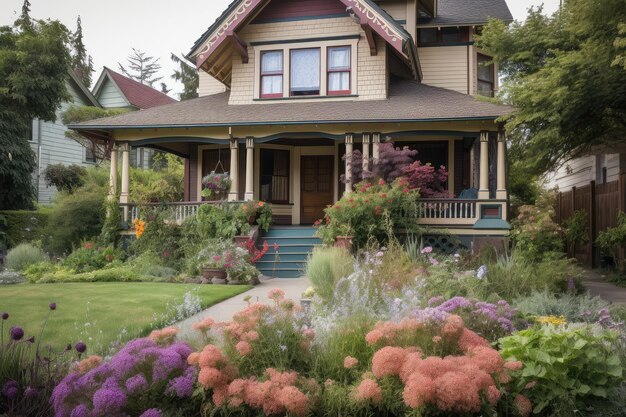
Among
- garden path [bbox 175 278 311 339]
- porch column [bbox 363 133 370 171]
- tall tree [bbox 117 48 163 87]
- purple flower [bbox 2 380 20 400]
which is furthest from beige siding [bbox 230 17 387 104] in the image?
tall tree [bbox 117 48 163 87]

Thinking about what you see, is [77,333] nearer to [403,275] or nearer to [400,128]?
[403,275]

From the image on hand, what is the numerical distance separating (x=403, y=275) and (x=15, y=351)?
527cm

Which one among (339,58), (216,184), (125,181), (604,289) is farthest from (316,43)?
(604,289)

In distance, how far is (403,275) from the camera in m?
8.33

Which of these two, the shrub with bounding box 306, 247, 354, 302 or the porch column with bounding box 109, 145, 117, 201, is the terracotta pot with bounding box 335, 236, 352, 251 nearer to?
the shrub with bounding box 306, 247, 354, 302

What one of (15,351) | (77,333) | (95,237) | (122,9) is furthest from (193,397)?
(122,9)

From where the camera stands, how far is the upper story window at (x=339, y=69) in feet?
56.6

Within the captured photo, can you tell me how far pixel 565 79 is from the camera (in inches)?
450

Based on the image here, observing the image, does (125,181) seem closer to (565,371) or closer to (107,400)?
(107,400)

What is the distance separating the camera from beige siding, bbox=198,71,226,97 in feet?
68.6

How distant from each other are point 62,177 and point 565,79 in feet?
72.3

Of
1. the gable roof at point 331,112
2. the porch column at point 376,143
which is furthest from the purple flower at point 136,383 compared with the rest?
the porch column at point 376,143

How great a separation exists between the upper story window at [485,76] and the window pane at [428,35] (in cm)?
170

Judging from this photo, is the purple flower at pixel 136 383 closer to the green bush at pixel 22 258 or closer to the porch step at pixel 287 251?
the porch step at pixel 287 251
